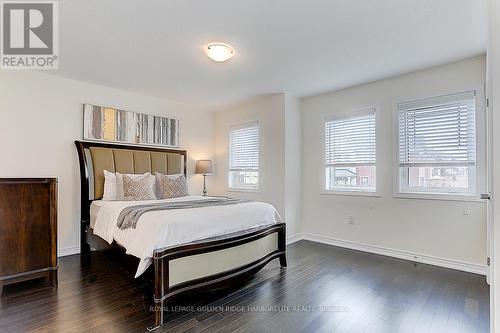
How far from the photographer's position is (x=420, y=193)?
3523 millimetres

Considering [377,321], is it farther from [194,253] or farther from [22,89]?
[22,89]

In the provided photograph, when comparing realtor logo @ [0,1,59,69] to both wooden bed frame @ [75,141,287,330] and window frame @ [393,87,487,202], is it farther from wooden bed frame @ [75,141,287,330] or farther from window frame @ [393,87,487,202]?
window frame @ [393,87,487,202]

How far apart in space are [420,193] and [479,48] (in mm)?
1781

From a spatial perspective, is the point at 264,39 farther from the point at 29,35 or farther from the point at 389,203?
the point at 389,203

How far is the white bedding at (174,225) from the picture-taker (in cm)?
222

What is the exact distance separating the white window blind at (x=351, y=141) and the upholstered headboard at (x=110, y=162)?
2812 mm

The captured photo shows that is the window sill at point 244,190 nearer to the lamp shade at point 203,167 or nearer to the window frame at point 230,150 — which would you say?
the window frame at point 230,150

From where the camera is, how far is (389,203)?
12.5ft

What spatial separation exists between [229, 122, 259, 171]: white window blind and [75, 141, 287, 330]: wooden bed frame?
193 centimetres

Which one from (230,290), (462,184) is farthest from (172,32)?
(462,184)

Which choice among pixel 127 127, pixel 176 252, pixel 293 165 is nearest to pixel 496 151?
pixel 176 252

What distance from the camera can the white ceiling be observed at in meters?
2.21

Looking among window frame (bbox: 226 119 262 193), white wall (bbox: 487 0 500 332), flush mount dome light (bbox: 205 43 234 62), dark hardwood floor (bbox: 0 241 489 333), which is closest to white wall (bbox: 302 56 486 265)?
dark hardwood floor (bbox: 0 241 489 333)

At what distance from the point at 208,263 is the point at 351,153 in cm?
291
